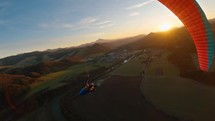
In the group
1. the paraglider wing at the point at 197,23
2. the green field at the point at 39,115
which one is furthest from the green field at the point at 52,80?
the paraglider wing at the point at 197,23

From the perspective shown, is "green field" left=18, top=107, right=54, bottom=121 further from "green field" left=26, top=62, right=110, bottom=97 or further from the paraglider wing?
the paraglider wing

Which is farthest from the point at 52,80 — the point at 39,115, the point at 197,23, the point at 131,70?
the point at 197,23

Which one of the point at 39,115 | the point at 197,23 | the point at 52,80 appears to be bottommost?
the point at 39,115

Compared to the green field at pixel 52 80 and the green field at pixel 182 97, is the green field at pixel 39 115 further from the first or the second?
the green field at pixel 182 97

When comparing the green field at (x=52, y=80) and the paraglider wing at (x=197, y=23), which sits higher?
the paraglider wing at (x=197, y=23)

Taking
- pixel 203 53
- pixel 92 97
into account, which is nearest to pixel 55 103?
pixel 92 97

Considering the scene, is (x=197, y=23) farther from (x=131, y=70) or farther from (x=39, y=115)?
(x=131, y=70)

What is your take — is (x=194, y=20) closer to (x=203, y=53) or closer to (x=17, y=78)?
(x=203, y=53)
